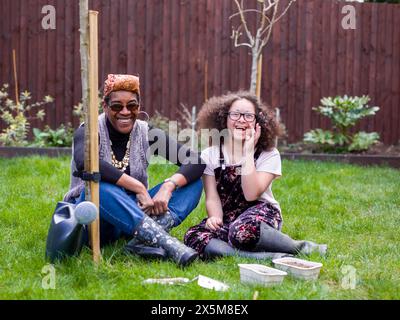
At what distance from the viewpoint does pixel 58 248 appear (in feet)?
10.9

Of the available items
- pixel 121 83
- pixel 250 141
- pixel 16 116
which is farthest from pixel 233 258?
pixel 16 116

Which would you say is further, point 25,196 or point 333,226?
point 25,196

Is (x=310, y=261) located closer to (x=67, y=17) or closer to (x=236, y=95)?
(x=236, y=95)

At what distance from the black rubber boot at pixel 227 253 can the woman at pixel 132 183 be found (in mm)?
237

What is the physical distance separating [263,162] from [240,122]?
0.27 metres

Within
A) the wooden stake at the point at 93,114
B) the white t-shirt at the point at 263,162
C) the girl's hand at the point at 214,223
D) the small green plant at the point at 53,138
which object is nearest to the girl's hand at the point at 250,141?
the white t-shirt at the point at 263,162

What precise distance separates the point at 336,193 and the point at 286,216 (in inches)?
41.4

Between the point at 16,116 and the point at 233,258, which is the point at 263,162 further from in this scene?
the point at 16,116

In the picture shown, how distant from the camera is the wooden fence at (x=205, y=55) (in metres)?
8.58

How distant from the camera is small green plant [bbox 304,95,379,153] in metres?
8.15

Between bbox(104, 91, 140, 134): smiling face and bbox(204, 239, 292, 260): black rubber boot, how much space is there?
82 cm

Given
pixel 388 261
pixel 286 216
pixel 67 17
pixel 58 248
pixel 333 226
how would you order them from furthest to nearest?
pixel 67 17 < pixel 286 216 < pixel 333 226 < pixel 388 261 < pixel 58 248
